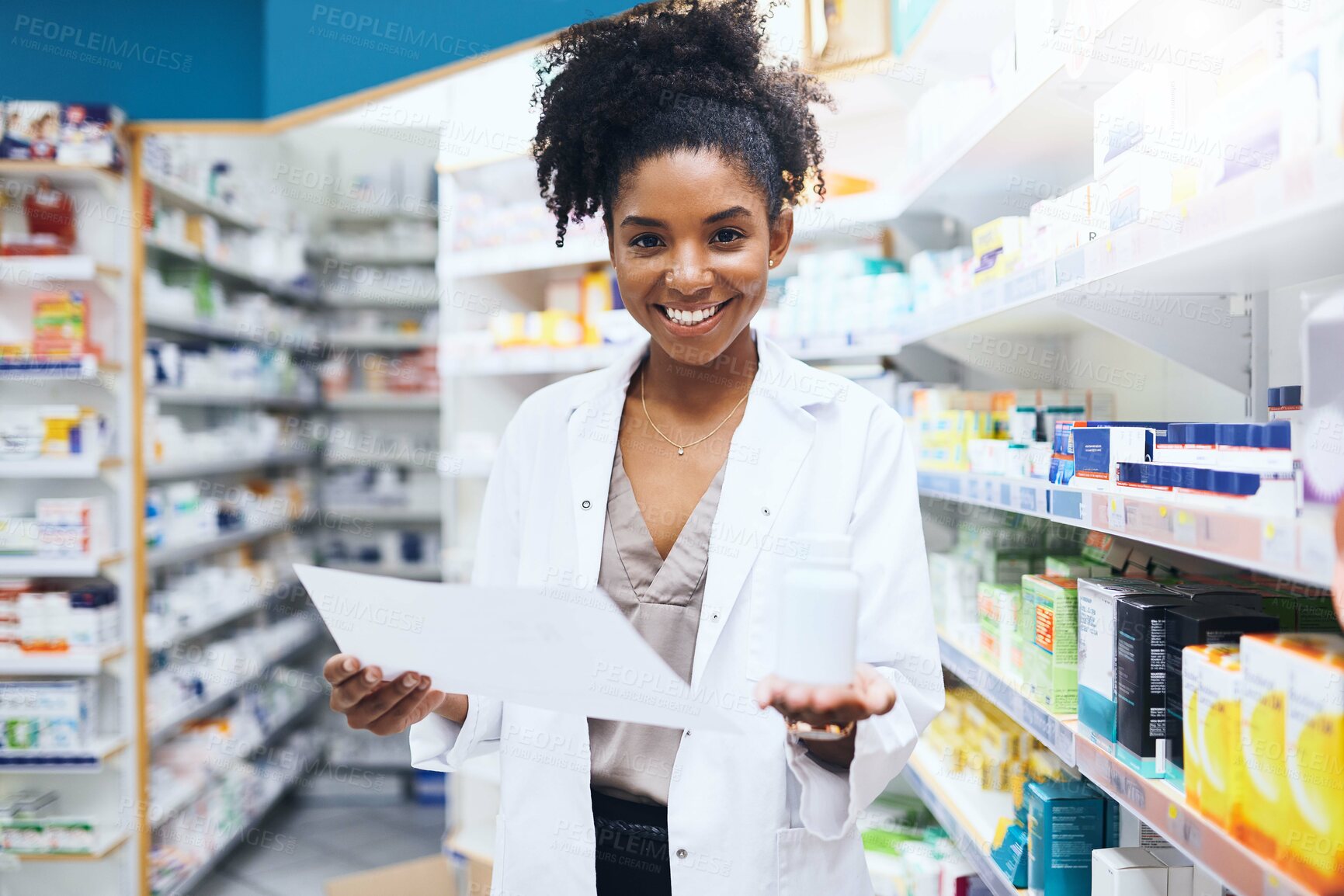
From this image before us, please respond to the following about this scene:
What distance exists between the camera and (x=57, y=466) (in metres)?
3.01

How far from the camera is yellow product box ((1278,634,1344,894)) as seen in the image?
839mm

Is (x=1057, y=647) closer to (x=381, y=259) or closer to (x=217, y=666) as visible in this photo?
(x=217, y=666)

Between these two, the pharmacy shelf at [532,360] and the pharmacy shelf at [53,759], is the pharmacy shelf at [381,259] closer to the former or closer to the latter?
the pharmacy shelf at [532,360]

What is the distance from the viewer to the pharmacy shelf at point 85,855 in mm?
3027

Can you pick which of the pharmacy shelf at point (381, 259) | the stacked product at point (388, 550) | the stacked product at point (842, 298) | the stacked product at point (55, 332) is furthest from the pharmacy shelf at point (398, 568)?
the stacked product at point (842, 298)

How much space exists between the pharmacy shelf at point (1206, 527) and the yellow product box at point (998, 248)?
480 mm

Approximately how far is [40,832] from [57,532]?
102 centimetres

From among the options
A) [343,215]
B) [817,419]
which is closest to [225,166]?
[343,215]

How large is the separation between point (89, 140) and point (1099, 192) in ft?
10.1

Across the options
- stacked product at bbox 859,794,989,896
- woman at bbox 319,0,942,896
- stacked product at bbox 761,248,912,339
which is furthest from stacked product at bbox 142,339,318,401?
stacked product at bbox 859,794,989,896

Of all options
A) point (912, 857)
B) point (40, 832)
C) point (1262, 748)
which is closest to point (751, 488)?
point (1262, 748)

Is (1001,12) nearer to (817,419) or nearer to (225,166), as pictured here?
(817,419)

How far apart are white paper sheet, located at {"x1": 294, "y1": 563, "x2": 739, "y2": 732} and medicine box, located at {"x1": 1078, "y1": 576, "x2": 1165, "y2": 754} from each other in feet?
2.23

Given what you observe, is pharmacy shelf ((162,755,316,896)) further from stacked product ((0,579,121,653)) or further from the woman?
the woman
